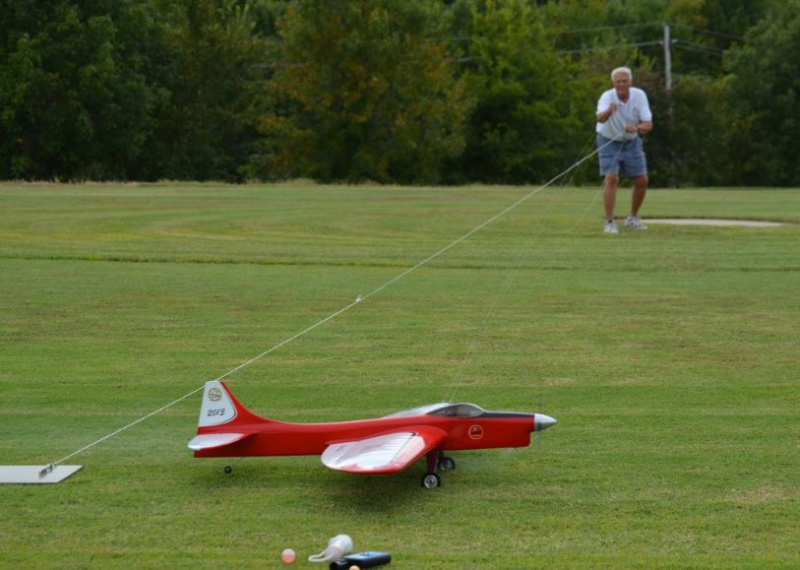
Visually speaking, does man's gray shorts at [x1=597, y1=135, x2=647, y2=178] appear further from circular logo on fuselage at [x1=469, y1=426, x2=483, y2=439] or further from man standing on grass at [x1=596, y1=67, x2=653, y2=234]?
circular logo on fuselage at [x1=469, y1=426, x2=483, y2=439]

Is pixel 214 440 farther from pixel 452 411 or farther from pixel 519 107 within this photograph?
pixel 519 107

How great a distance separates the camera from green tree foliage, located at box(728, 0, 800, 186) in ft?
240

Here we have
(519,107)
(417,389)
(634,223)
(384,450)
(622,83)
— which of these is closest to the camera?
(384,450)

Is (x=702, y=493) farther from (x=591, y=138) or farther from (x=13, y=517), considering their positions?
(x=591, y=138)

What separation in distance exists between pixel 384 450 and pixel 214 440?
0.93 m

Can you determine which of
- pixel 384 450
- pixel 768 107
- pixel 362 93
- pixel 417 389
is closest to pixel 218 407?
pixel 384 450

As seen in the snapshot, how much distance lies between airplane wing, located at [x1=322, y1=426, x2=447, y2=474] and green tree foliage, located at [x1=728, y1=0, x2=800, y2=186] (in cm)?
6990

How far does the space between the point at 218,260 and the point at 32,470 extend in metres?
8.80

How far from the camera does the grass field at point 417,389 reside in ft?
18.0

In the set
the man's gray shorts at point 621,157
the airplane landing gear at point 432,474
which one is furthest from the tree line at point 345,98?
the airplane landing gear at point 432,474

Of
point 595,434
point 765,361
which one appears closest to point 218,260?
point 765,361

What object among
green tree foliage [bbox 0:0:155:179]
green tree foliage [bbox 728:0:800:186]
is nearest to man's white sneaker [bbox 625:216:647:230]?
green tree foliage [bbox 0:0:155:179]

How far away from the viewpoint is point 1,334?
393 inches

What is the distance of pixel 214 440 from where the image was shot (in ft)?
20.9
